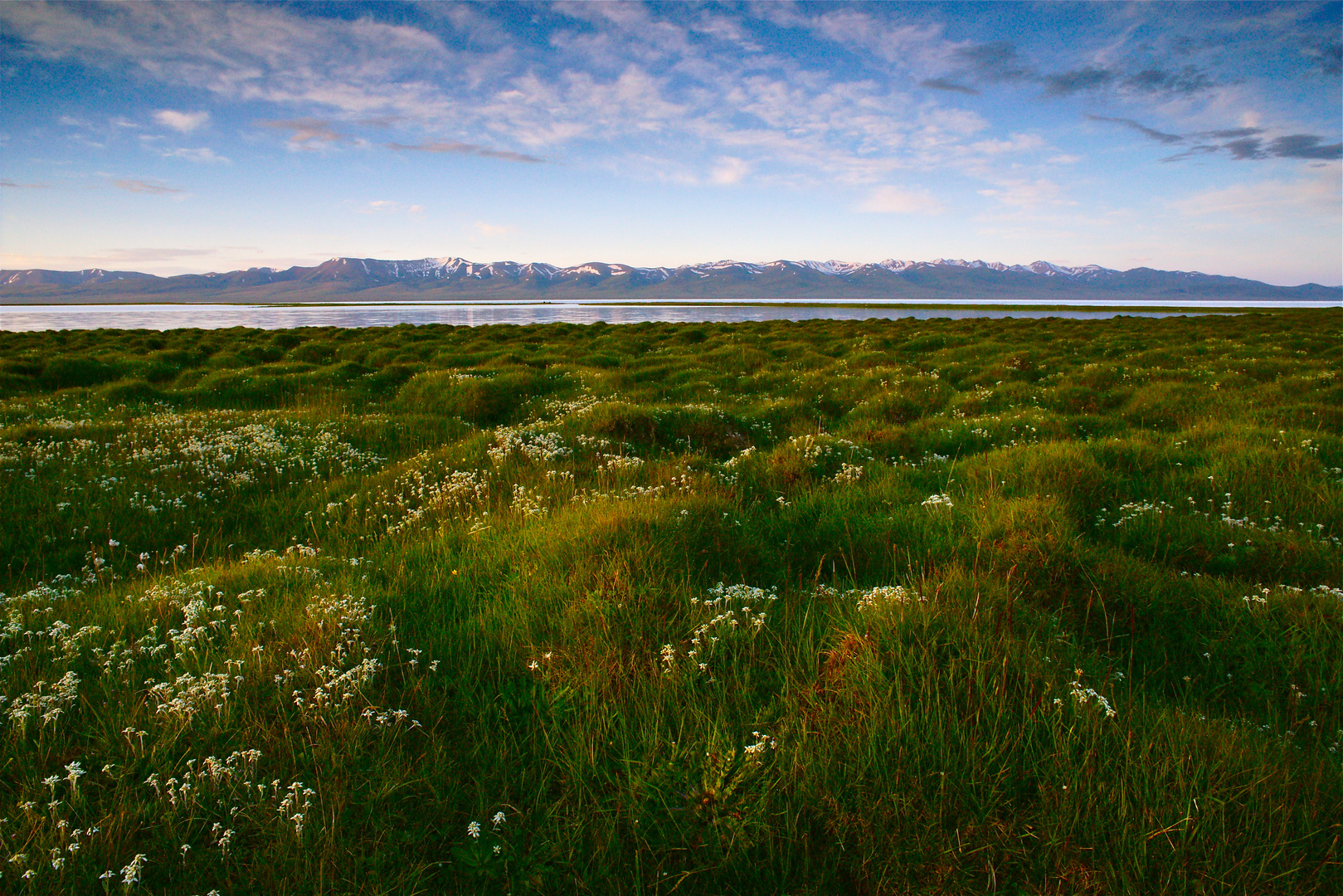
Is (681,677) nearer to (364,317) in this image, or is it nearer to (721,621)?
(721,621)

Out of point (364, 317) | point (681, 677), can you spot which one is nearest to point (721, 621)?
point (681, 677)

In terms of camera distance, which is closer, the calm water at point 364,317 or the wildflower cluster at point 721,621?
the wildflower cluster at point 721,621

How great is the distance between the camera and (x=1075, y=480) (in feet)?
24.4

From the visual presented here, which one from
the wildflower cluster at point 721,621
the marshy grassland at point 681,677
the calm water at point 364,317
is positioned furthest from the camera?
the calm water at point 364,317

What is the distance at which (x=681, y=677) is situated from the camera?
11.5 feet

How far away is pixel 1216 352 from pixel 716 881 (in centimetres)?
3006

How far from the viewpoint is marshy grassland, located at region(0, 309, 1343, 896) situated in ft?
8.42

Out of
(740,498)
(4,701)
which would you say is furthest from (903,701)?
(4,701)

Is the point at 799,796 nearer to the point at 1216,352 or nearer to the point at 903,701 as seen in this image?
the point at 903,701

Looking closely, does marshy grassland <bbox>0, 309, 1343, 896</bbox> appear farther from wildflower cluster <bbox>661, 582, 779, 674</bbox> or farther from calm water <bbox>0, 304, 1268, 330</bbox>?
calm water <bbox>0, 304, 1268, 330</bbox>

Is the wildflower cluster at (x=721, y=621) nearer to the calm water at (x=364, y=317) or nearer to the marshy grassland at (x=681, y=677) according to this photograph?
the marshy grassland at (x=681, y=677)

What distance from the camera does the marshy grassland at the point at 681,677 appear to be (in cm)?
257

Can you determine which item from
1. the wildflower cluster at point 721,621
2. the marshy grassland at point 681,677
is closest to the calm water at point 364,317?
the marshy grassland at point 681,677

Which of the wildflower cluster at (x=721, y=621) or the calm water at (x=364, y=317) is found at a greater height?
the calm water at (x=364, y=317)
